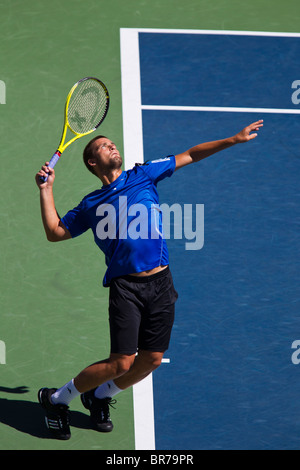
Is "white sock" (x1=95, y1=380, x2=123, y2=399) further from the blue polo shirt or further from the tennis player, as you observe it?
the blue polo shirt

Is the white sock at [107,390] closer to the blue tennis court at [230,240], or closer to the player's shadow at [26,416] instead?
the player's shadow at [26,416]

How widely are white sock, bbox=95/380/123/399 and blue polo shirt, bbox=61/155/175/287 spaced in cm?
84

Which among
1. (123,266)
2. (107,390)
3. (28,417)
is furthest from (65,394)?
(123,266)

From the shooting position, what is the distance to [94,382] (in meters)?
6.17

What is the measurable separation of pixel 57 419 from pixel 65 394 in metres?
0.23

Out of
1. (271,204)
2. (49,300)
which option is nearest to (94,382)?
(49,300)

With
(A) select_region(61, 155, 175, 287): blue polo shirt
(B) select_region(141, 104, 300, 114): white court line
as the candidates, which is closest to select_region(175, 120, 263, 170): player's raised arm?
(A) select_region(61, 155, 175, 287): blue polo shirt


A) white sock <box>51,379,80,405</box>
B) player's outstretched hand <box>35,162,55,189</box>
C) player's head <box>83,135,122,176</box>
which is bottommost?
white sock <box>51,379,80,405</box>

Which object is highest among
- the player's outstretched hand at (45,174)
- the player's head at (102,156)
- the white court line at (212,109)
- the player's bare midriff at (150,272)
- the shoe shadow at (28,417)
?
the white court line at (212,109)

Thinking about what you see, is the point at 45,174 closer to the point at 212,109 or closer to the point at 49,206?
the point at 49,206

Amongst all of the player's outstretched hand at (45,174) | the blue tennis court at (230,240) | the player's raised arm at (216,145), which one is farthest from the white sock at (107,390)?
the player's raised arm at (216,145)

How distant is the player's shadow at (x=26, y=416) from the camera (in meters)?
6.54

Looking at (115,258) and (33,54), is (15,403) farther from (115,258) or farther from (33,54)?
(33,54)

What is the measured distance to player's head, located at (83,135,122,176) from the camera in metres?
6.25
